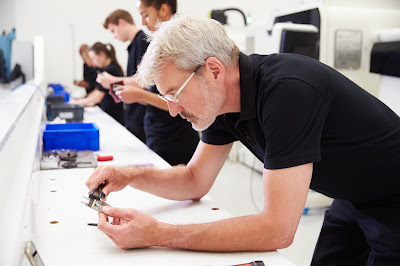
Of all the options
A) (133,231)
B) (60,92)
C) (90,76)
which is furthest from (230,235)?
(90,76)

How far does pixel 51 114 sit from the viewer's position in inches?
119

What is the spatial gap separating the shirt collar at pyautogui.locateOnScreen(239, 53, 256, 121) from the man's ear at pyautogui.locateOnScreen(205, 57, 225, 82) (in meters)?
0.05

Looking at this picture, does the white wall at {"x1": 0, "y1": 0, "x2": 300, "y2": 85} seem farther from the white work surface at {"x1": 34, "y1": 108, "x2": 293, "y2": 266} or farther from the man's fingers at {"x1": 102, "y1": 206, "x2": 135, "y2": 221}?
the man's fingers at {"x1": 102, "y1": 206, "x2": 135, "y2": 221}

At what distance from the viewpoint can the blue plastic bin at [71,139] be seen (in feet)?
6.50

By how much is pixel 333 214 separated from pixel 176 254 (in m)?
0.65

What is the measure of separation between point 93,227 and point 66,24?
5.83 metres

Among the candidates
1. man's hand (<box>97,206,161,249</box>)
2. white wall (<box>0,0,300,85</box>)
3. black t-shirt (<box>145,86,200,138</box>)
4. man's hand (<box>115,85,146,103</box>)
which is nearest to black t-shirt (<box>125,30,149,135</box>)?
man's hand (<box>115,85,146,103</box>)

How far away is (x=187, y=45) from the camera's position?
1.00 metres

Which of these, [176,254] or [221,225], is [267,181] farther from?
[176,254]

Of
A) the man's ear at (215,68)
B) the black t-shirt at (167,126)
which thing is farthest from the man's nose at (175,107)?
the black t-shirt at (167,126)

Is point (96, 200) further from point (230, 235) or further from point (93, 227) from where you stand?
point (230, 235)

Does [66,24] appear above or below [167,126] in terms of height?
above

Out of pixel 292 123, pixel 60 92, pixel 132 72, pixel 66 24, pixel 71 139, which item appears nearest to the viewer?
pixel 292 123

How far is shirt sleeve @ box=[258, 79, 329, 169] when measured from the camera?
90 centimetres
